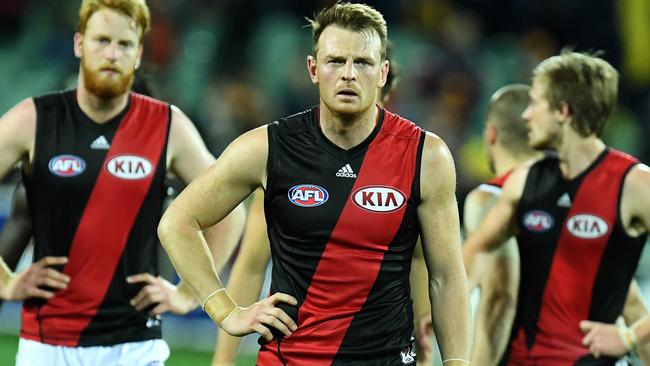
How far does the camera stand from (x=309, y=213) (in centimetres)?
436

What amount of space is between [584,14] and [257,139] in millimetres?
9517

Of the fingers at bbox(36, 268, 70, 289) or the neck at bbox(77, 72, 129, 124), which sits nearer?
the fingers at bbox(36, 268, 70, 289)

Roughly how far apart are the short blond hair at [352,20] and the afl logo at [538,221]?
1579 millimetres

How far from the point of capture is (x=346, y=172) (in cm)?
441

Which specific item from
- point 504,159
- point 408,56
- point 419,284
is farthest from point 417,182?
point 408,56

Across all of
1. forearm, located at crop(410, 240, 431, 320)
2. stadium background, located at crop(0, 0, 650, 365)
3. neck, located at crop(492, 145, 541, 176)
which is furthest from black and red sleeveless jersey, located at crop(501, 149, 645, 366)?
stadium background, located at crop(0, 0, 650, 365)

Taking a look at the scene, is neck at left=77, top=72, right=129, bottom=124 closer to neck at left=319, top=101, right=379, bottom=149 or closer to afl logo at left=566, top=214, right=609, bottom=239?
neck at left=319, top=101, right=379, bottom=149

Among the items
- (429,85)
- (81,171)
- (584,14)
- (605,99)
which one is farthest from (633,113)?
(81,171)

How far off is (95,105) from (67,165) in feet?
1.12

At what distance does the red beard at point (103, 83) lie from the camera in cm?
555

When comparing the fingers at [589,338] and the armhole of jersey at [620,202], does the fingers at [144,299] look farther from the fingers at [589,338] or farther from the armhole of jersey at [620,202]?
the armhole of jersey at [620,202]

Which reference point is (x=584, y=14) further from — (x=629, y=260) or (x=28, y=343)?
(x=28, y=343)

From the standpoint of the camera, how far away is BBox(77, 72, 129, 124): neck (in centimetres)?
564

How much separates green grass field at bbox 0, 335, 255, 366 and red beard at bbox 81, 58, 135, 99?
16.0ft
